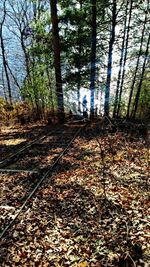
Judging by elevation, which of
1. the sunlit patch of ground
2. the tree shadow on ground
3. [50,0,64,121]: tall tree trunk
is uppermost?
[50,0,64,121]: tall tree trunk

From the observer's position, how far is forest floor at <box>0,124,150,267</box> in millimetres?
4070

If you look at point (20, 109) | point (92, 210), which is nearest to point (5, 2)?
point (20, 109)

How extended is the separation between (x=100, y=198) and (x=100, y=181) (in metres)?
0.90

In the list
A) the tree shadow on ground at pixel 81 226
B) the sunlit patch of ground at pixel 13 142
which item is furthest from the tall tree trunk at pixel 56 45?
the tree shadow on ground at pixel 81 226

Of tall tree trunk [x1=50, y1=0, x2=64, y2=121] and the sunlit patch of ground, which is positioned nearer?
the sunlit patch of ground

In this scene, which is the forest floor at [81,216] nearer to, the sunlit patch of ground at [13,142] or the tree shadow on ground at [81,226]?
the tree shadow on ground at [81,226]

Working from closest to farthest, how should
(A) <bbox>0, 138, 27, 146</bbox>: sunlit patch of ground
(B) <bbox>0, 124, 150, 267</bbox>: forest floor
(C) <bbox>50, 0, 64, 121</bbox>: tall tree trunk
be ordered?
(B) <bbox>0, 124, 150, 267</bbox>: forest floor
(A) <bbox>0, 138, 27, 146</bbox>: sunlit patch of ground
(C) <bbox>50, 0, 64, 121</bbox>: tall tree trunk

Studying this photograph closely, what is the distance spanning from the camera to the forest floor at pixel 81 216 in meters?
4.07

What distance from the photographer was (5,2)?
26953 millimetres

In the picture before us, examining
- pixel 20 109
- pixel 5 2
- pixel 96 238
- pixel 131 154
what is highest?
pixel 5 2

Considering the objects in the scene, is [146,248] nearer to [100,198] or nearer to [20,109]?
[100,198]

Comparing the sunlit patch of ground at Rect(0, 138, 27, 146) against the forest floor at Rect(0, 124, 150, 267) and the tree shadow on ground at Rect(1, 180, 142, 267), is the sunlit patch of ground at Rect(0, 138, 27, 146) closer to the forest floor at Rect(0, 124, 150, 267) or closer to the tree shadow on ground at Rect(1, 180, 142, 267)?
the forest floor at Rect(0, 124, 150, 267)

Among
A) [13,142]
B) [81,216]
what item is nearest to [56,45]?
[13,142]

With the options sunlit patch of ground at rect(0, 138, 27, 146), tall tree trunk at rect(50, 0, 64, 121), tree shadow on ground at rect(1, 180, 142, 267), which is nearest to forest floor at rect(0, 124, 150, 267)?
tree shadow on ground at rect(1, 180, 142, 267)
